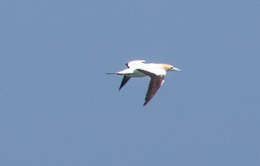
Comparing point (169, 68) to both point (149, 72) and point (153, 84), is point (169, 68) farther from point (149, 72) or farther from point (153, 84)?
point (153, 84)

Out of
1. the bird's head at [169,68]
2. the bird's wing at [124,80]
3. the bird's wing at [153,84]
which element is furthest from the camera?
the bird's wing at [124,80]

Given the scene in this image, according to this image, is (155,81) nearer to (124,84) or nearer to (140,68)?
(140,68)

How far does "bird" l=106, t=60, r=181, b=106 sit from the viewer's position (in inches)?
5969

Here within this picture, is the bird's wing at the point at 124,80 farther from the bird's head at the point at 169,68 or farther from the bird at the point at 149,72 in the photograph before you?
the bird's head at the point at 169,68

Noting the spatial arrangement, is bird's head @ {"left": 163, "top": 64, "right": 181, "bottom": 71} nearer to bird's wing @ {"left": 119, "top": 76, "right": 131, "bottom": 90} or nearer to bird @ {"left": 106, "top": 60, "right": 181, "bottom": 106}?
bird @ {"left": 106, "top": 60, "right": 181, "bottom": 106}

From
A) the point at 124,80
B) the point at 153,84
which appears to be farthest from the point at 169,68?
the point at 153,84

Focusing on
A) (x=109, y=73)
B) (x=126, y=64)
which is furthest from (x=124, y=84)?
(x=109, y=73)

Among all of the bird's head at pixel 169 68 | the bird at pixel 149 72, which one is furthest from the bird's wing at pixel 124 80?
the bird's head at pixel 169 68

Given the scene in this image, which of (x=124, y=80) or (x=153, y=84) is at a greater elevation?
(x=124, y=80)

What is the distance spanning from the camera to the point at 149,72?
156625mm

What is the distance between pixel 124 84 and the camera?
557ft

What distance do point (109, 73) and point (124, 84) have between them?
49.4 feet

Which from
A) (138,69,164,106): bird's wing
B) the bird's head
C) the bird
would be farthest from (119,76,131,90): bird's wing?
(138,69,164,106): bird's wing

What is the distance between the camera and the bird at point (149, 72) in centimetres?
15162
